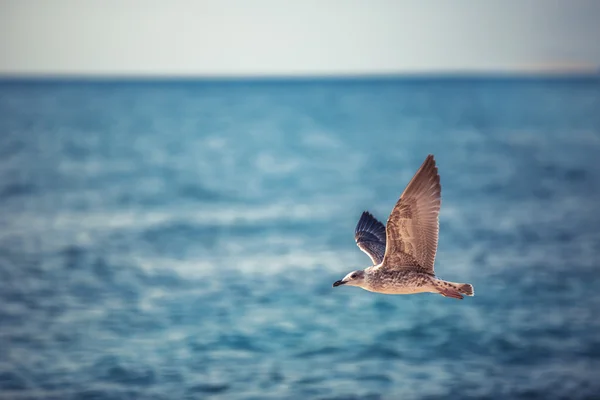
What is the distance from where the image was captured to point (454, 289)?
10.0 meters

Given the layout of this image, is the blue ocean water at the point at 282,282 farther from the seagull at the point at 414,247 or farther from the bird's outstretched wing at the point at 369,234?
the seagull at the point at 414,247

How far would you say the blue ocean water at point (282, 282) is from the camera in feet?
65.5

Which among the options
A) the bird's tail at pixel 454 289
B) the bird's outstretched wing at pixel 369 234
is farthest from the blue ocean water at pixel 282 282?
the bird's tail at pixel 454 289

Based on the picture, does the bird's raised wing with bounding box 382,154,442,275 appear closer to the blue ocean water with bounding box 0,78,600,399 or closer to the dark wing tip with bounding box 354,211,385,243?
the dark wing tip with bounding box 354,211,385,243

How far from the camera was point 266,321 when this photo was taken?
Result: 2311 centimetres

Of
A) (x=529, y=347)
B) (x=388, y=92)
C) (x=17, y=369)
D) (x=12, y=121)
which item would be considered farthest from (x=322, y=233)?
(x=388, y=92)

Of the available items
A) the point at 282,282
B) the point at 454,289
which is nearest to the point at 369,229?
A: the point at 454,289

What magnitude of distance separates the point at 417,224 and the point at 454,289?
30.2 inches

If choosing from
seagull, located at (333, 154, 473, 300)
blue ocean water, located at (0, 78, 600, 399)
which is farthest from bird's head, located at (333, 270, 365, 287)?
blue ocean water, located at (0, 78, 600, 399)

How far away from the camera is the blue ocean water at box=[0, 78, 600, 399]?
20.0 m

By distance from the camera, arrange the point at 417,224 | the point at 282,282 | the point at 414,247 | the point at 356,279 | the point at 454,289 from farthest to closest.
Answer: the point at 282,282 → the point at 356,279 → the point at 414,247 → the point at 417,224 → the point at 454,289

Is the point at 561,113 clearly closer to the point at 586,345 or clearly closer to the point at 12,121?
the point at 12,121

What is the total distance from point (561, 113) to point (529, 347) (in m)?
76.9

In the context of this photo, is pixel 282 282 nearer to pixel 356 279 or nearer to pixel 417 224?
pixel 356 279
